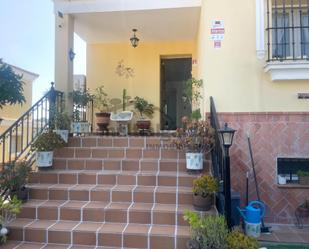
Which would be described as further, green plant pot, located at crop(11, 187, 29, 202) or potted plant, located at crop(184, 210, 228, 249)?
green plant pot, located at crop(11, 187, 29, 202)

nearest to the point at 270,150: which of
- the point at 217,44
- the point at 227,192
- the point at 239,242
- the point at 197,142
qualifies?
the point at 197,142

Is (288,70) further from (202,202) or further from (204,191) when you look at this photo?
(202,202)

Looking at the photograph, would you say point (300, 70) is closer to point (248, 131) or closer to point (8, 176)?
point (248, 131)

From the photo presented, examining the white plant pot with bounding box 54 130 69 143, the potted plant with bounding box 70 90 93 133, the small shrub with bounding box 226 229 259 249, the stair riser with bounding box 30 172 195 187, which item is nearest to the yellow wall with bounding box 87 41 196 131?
the potted plant with bounding box 70 90 93 133

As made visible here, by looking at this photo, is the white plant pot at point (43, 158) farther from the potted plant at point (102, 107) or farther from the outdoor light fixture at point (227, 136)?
the outdoor light fixture at point (227, 136)

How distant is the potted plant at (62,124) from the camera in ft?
16.6

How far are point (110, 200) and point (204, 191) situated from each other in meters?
1.24

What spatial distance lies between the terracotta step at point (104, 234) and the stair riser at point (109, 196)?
409 mm

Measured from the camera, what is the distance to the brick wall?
4.36m

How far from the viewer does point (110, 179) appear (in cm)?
429

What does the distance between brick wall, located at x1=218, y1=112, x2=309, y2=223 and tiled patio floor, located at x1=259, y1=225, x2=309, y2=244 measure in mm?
181

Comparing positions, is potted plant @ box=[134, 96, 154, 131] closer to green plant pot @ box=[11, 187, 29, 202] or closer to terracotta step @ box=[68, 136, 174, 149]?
terracotta step @ box=[68, 136, 174, 149]

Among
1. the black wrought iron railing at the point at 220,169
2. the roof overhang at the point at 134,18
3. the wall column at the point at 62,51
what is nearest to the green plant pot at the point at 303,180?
the black wrought iron railing at the point at 220,169

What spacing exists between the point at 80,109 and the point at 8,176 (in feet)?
8.35
